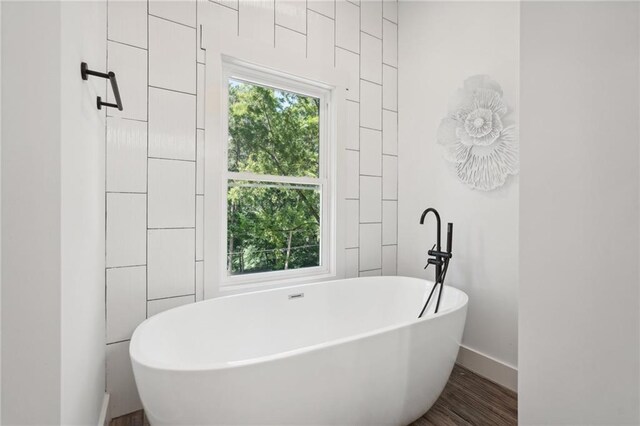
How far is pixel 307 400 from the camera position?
3.90 ft

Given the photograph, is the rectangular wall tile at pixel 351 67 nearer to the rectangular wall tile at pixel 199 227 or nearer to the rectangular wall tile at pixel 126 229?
the rectangular wall tile at pixel 199 227

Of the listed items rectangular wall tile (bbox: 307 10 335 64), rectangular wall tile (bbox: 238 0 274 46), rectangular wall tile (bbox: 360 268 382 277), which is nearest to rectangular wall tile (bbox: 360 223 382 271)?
rectangular wall tile (bbox: 360 268 382 277)

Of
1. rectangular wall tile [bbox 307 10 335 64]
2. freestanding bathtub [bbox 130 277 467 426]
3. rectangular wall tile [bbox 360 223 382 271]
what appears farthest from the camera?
rectangular wall tile [bbox 360 223 382 271]

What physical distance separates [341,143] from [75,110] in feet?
5.95

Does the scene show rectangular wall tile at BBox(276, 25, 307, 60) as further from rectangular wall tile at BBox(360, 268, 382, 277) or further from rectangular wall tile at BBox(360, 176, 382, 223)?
rectangular wall tile at BBox(360, 268, 382, 277)

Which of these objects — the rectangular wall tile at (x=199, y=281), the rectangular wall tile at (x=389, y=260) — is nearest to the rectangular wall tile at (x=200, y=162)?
the rectangular wall tile at (x=199, y=281)

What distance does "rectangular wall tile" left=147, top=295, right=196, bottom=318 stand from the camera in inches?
70.3

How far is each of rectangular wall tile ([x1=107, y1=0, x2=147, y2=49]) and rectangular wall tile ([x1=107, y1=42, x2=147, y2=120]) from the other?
4 centimetres

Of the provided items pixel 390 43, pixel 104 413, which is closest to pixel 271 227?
pixel 104 413

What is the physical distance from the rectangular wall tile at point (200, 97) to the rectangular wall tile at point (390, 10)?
5.54 ft

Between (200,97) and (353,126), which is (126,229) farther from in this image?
(353,126)

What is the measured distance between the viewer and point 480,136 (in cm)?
211

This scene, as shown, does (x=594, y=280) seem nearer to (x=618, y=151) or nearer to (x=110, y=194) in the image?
(x=618, y=151)

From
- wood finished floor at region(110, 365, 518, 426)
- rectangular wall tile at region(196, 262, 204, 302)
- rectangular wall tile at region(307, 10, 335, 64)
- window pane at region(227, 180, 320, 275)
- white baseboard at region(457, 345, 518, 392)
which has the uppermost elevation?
rectangular wall tile at region(307, 10, 335, 64)
